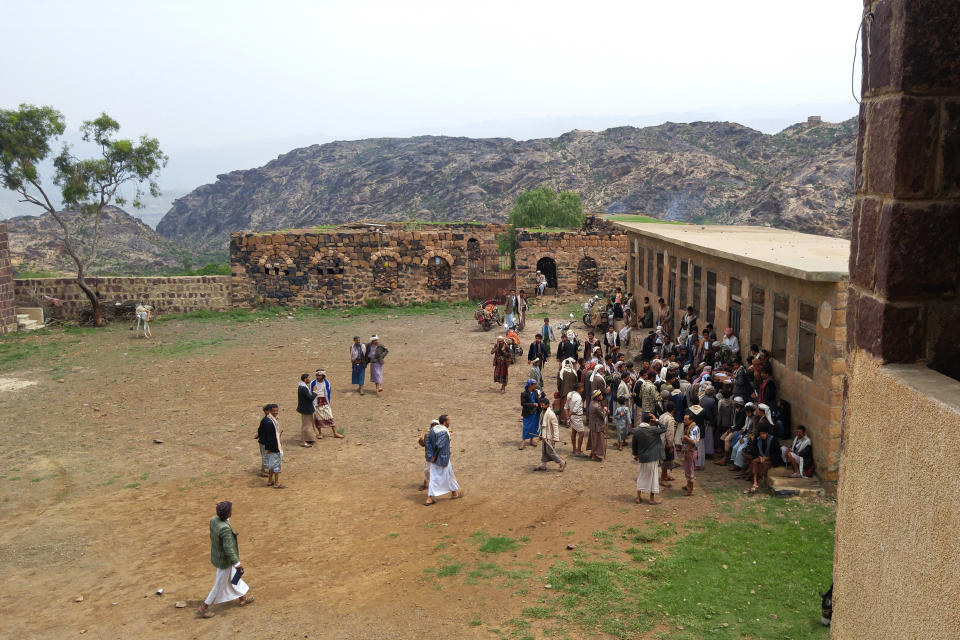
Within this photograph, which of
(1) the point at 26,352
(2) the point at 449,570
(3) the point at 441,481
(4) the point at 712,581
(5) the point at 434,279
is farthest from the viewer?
(5) the point at 434,279

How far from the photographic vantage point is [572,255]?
31406mm

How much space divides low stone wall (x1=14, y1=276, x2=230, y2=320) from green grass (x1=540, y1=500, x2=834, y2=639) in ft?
75.6

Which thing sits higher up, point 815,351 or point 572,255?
point 572,255

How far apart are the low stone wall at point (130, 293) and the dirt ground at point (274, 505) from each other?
832cm

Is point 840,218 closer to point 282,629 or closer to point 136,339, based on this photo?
point 136,339

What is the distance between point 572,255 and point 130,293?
1766 centimetres


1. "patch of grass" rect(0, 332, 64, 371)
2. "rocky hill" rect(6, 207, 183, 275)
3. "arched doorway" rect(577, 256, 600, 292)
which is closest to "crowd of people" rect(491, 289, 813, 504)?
"patch of grass" rect(0, 332, 64, 371)

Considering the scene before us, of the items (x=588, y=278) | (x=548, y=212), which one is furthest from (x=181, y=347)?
(x=548, y=212)

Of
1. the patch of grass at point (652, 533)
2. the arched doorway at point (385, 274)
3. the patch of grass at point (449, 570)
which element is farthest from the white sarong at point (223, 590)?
the arched doorway at point (385, 274)

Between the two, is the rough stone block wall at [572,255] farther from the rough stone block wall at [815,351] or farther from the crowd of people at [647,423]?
the rough stone block wall at [815,351]

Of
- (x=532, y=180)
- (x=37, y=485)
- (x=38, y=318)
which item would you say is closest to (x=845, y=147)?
(x=532, y=180)

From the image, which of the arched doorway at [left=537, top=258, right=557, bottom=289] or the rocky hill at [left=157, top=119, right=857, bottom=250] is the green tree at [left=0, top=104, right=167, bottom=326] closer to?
the arched doorway at [left=537, top=258, right=557, bottom=289]

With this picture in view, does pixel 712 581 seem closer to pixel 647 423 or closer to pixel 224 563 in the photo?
pixel 647 423

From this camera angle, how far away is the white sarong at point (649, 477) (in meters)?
10.9
